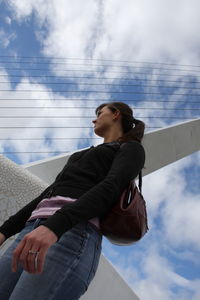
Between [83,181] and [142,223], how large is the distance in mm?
229

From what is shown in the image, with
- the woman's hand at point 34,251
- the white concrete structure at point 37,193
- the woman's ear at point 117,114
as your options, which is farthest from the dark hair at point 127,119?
the white concrete structure at point 37,193

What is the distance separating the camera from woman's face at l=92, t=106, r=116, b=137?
4.54 feet

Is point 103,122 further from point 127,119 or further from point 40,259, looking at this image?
point 40,259

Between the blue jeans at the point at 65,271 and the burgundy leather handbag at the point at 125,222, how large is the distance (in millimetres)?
47

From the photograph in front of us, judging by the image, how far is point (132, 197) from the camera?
3.36 ft

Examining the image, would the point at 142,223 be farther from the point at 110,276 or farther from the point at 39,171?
the point at 39,171

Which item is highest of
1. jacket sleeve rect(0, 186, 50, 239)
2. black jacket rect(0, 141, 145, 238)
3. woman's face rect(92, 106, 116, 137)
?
woman's face rect(92, 106, 116, 137)

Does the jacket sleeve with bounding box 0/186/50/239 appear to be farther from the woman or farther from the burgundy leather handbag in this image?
the burgundy leather handbag

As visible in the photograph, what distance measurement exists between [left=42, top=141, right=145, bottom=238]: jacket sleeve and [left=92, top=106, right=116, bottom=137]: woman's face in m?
0.24

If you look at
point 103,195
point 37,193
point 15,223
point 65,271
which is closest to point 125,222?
point 103,195

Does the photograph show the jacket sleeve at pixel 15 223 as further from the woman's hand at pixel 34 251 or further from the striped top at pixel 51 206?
the woman's hand at pixel 34 251

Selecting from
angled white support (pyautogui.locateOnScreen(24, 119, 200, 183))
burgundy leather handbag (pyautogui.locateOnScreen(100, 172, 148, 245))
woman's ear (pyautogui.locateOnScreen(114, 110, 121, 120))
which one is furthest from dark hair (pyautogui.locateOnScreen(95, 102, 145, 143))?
angled white support (pyautogui.locateOnScreen(24, 119, 200, 183))

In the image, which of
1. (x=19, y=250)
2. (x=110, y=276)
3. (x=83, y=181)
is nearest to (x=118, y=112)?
(x=83, y=181)

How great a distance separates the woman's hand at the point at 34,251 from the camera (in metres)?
0.77
